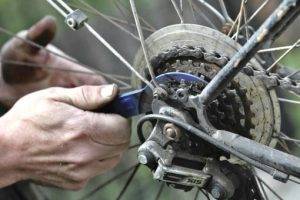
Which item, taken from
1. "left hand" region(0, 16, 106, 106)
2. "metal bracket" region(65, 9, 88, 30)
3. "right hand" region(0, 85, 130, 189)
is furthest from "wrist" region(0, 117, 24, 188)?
"left hand" region(0, 16, 106, 106)

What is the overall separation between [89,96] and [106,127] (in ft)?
0.19

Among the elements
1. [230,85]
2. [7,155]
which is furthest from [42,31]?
[230,85]

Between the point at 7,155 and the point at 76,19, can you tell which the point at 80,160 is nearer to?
the point at 7,155

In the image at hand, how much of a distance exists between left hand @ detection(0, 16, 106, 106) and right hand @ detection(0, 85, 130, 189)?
0.33 metres

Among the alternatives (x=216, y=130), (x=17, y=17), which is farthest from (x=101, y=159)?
(x=17, y=17)

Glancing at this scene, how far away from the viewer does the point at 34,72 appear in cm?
157

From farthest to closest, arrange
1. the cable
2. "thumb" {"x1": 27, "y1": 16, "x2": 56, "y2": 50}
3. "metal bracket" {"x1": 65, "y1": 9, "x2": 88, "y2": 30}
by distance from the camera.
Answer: "thumb" {"x1": 27, "y1": 16, "x2": 56, "y2": 50} < "metal bracket" {"x1": 65, "y1": 9, "x2": 88, "y2": 30} < the cable

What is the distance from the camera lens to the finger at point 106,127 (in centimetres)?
114

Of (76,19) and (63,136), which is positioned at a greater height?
(76,19)

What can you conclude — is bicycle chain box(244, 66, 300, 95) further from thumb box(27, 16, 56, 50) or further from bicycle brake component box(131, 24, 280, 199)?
thumb box(27, 16, 56, 50)

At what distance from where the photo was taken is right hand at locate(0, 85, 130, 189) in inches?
45.0

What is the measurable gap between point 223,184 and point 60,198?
110 cm

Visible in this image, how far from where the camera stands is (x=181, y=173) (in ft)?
3.41

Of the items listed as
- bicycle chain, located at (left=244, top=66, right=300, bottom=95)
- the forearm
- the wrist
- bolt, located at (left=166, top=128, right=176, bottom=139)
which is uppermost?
the wrist
